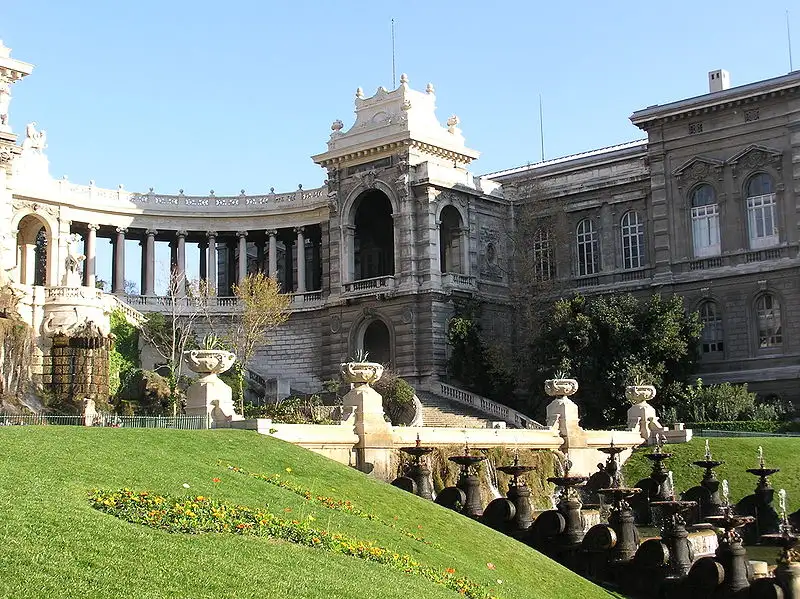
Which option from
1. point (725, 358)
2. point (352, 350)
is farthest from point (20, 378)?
point (725, 358)

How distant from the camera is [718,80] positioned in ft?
211

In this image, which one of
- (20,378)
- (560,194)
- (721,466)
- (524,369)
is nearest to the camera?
(721,466)

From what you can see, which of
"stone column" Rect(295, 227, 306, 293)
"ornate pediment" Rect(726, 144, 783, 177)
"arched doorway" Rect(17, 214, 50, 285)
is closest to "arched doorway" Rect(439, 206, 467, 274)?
"stone column" Rect(295, 227, 306, 293)

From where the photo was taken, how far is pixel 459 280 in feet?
210

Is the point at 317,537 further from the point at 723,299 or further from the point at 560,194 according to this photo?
the point at 560,194

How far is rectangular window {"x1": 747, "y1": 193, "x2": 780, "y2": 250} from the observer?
2317 inches

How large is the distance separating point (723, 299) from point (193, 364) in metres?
36.8

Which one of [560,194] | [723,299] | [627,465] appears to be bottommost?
[627,465]

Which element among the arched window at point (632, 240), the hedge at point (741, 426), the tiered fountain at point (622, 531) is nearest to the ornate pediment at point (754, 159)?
the arched window at point (632, 240)

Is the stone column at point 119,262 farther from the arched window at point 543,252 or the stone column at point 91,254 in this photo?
the arched window at point 543,252

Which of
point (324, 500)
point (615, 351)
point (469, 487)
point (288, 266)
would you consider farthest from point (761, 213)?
point (324, 500)

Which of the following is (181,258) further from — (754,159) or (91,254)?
(754,159)

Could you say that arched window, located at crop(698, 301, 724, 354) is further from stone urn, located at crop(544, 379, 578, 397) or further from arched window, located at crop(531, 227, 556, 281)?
stone urn, located at crop(544, 379, 578, 397)

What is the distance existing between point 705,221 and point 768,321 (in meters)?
6.45
